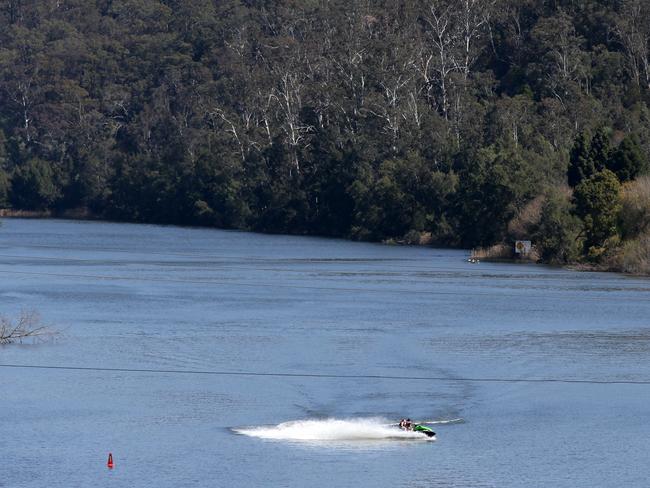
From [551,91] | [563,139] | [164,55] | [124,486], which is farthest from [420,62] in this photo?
[124,486]

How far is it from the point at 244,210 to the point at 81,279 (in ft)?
161

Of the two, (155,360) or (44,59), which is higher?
(44,59)

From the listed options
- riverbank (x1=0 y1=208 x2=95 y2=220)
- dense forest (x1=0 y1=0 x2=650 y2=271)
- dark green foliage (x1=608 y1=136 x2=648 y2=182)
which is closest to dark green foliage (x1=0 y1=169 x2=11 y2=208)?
dense forest (x1=0 y1=0 x2=650 y2=271)

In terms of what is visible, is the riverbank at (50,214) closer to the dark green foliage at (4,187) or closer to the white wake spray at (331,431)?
the dark green foliage at (4,187)

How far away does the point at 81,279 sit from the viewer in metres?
62.8

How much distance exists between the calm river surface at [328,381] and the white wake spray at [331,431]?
0.18 ft

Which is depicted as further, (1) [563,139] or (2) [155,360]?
(1) [563,139]

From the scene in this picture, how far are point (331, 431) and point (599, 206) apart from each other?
4034cm

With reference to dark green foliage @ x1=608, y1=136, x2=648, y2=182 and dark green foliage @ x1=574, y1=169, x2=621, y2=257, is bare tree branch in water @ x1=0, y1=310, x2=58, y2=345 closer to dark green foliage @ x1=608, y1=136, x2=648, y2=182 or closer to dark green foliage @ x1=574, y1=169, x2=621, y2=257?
dark green foliage @ x1=574, y1=169, x2=621, y2=257

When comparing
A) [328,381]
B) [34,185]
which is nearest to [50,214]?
[34,185]

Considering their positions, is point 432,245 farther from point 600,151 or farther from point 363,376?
point 363,376

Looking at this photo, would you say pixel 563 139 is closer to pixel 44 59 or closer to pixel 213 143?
pixel 213 143

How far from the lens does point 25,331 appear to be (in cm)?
4288

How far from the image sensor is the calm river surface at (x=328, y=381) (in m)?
27.5
